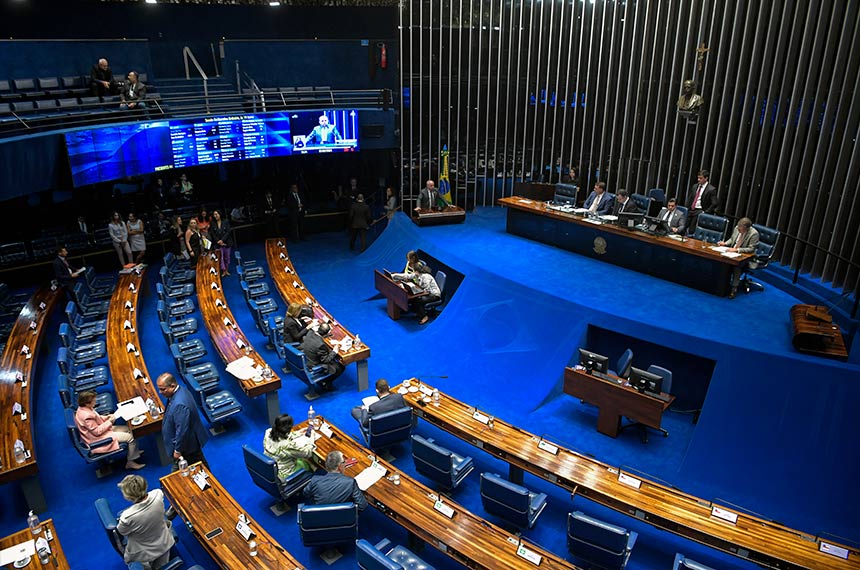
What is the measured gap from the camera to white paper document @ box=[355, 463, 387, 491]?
6433mm

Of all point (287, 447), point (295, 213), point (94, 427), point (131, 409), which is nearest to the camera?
point (287, 447)

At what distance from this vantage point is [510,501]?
6.20m

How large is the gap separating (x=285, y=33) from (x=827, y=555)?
19022 mm

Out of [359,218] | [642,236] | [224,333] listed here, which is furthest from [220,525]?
[359,218]

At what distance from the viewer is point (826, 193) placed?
10.6 meters

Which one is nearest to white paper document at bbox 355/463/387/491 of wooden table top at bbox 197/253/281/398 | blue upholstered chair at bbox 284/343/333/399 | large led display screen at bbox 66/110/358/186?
wooden table top at bbox 197/253/281/398

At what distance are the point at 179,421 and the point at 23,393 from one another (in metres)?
3.03

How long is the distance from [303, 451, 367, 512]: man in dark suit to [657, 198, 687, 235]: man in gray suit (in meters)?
7.95

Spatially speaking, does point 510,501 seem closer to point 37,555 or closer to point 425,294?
point 37,555

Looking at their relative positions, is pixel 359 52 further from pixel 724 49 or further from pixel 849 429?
pixel 849 429

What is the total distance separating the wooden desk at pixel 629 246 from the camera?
10.2m

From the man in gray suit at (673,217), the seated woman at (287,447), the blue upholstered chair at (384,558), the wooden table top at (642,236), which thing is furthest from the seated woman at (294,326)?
the man in gray suit at (673,217)

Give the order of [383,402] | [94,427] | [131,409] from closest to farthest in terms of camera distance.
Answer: [94,427], [383,402], [131,409]

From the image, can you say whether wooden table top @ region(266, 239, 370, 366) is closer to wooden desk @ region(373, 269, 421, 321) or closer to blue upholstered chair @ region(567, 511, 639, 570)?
wooden desk @ region(373, 269, 421, 321)
